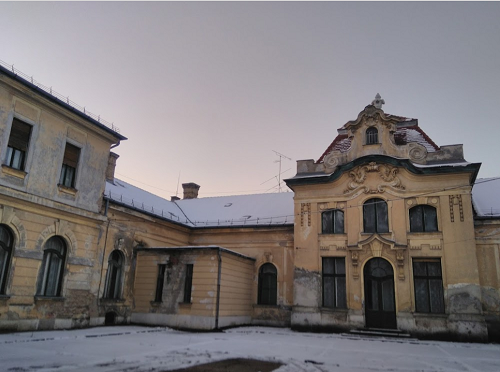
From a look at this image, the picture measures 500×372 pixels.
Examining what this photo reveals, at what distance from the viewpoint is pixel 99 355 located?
Answer: 32.5 feet

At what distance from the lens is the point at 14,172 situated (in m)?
14.3

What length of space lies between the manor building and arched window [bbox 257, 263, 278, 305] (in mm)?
57

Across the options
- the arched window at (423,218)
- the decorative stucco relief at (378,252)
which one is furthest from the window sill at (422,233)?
the decorative stucco relief at (378,252)

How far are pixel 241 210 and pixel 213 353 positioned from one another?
15.8 meters

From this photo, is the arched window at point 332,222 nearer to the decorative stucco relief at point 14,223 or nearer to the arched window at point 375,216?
the arched window at point 375,216

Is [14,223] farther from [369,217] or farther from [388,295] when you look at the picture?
[388,295]

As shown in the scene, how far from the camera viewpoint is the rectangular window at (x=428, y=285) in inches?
703

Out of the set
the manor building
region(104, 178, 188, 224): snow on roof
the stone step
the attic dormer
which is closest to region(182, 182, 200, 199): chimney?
region(104, 178, 188, 224): snow on roof

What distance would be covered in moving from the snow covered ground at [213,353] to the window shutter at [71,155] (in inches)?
261

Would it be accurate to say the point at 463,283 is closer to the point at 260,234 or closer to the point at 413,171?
the point at 413,171

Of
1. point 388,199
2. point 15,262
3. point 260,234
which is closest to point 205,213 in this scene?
point 260,234

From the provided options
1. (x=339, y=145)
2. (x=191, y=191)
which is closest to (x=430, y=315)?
(x=339, y=145)

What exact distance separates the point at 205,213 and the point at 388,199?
41.0 feet

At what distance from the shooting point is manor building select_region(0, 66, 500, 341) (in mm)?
14977
